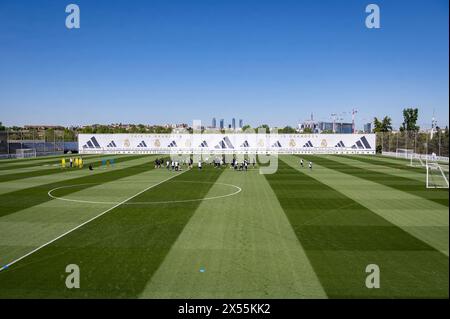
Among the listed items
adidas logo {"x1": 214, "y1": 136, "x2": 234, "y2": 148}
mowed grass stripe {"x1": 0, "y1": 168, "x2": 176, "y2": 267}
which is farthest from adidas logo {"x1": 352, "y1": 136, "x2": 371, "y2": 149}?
mowed grass stripe {"x1": 0, "y1": 168, "x2": 176, "y2": 267}

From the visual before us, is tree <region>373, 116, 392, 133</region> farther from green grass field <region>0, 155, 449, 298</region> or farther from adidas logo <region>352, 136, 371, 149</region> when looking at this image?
green grass field <region>0, 155, 449, 298</region>

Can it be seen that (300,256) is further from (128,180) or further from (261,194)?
(128,180)

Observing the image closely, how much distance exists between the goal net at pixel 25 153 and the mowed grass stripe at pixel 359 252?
65696 mm

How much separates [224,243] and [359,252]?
17.1 ft

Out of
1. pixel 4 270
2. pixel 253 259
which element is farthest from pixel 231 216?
pixel 4 270

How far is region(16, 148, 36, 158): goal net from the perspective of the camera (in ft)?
232

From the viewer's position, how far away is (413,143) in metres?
69.5

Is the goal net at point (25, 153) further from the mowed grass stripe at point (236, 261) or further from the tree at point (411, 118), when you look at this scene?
the tree at point (411, 118)

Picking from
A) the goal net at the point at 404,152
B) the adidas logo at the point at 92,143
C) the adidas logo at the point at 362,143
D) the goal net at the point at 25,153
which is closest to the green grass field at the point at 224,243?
the goal net at the point at 404,152

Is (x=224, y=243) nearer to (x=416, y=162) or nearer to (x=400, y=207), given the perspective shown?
(x=400, y=207)

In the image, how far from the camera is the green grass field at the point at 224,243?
33.0 feet

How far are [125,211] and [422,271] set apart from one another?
15.3 metres

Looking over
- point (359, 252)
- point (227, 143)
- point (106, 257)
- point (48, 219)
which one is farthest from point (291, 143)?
point (106, 257)

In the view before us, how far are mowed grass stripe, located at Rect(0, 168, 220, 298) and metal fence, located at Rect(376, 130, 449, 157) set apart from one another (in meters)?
44.9
